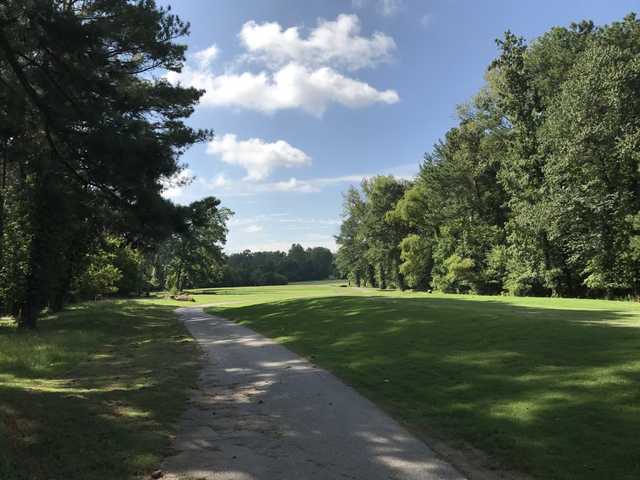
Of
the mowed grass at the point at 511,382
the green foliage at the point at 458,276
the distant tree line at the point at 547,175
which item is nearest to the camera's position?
the mowed grass at the point at 511,382

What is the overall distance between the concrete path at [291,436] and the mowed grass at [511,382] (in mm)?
604

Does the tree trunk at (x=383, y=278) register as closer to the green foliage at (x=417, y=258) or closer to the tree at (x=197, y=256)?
the green foliage at (x=417, y=258)

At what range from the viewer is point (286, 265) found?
140875 mm

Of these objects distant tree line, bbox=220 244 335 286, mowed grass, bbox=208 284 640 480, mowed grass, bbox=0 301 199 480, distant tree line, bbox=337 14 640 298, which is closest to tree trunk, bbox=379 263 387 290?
distant tree line, bbox=337 14 640 298

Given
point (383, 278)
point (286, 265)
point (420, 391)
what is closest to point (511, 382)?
point (420, 391)

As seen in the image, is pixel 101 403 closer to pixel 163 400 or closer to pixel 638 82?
pixel 163 400

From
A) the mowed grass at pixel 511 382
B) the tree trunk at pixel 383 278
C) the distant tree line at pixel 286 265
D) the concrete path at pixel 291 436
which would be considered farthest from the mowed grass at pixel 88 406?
the distant tree line at pixel 286 265

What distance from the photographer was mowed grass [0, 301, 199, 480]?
16.2ft

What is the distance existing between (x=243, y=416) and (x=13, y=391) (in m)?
3.91

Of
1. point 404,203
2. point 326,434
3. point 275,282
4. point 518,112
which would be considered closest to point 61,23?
point 326,434

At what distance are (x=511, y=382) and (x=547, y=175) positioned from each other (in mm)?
30053

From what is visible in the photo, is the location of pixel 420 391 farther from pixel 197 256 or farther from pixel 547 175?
pixel 197 256

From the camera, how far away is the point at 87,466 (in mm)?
4879

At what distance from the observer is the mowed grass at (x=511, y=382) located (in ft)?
17.0
